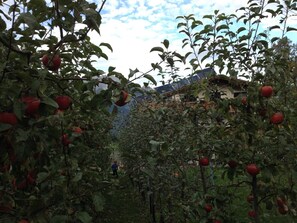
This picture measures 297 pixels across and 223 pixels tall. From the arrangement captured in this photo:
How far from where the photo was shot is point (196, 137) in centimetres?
378

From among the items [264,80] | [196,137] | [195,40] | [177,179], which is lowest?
[177,179]

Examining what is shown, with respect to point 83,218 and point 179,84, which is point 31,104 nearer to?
point 83,218

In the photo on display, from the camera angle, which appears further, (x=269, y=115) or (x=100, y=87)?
(x=269, y=115)

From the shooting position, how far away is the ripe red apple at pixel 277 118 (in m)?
2.69

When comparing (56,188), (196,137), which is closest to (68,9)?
(56,188)

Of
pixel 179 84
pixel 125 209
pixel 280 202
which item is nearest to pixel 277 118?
pixel 280 202

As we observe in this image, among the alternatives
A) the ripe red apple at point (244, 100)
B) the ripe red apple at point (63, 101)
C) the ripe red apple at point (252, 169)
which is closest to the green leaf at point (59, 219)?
the ripe red apple at point (63, 101)

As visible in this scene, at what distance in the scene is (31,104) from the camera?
1256 mm

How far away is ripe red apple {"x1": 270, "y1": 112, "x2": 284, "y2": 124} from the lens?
269cm

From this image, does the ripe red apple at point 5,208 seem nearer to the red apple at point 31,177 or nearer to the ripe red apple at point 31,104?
the red apple at point 31,177

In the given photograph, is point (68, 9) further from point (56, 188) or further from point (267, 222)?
point (267, 222)

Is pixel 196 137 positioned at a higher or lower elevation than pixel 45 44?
lower

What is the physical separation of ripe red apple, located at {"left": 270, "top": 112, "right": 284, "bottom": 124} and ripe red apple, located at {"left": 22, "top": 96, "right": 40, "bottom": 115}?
1.94 metres

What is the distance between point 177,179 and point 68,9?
4.46m
